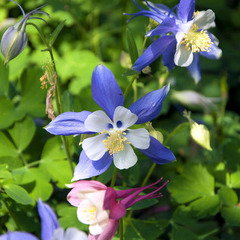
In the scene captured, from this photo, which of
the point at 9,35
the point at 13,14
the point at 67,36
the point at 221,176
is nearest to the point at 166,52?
the point at 9,35

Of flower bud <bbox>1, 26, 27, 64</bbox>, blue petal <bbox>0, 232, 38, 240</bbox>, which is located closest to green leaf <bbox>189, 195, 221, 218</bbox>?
blue petal <bbox>0, 232, 38, 240</bbox>

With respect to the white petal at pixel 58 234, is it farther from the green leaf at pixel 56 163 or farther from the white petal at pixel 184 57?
the white petal at pixel 184 57

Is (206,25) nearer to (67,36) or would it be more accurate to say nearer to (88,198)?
(88,198)

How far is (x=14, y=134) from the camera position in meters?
1.80

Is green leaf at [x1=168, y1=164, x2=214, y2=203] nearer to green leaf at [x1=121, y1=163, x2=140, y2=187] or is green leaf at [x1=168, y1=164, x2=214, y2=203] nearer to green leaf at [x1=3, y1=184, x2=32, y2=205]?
green leaf at [x1=121, y1=163, x2=140, y2=187]

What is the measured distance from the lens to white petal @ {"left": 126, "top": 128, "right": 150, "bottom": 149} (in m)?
1.22

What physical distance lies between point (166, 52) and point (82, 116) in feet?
1.38

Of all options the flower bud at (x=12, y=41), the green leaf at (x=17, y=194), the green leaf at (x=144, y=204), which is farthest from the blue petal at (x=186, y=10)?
the green leaf at (x=17, y=194)

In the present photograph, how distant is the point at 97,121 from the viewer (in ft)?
4.06

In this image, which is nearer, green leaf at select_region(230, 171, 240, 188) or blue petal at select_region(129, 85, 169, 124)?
blue petal at select_region(129, 85, 169, 124)

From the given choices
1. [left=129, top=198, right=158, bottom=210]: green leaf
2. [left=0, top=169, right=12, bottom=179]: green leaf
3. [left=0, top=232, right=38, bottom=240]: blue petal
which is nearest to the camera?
[left=0, top=232, right=38, bottom=240]: blue petal

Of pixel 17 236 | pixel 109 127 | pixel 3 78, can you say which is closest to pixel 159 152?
pixel 109 127

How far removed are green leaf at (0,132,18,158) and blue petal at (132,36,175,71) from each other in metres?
0.81

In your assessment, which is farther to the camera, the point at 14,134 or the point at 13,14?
the point at 13,14
